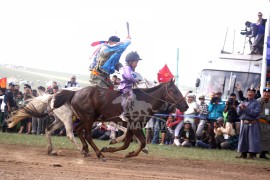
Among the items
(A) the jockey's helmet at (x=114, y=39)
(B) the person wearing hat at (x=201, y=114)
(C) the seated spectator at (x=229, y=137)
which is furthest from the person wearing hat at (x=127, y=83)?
(B) the person wearing hat at (x=201, y=114)

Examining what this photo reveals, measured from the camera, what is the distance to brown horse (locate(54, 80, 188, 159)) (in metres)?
12.9

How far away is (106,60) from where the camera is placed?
546 inches

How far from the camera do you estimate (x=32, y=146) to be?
15.2m

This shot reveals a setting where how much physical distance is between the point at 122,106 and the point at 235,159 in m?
3.54

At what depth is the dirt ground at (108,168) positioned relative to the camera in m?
9.34

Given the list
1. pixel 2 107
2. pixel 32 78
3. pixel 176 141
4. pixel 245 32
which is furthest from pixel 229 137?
pixel 32 78

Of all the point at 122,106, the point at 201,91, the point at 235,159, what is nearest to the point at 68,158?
the point at 122,106

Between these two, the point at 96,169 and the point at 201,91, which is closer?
the point at 96,169

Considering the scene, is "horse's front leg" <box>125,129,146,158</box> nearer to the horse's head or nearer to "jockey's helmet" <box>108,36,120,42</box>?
the horse's head

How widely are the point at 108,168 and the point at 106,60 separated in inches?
151

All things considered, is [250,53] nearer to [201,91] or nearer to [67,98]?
[201,91]

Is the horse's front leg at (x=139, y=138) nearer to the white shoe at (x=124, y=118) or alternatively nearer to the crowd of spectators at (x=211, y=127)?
the white shoe at (x=124, y=118)

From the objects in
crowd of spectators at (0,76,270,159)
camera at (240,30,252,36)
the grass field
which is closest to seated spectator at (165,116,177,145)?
crowd of spectators at (0,76,270,159)

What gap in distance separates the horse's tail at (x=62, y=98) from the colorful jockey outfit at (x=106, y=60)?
0.71 metres
